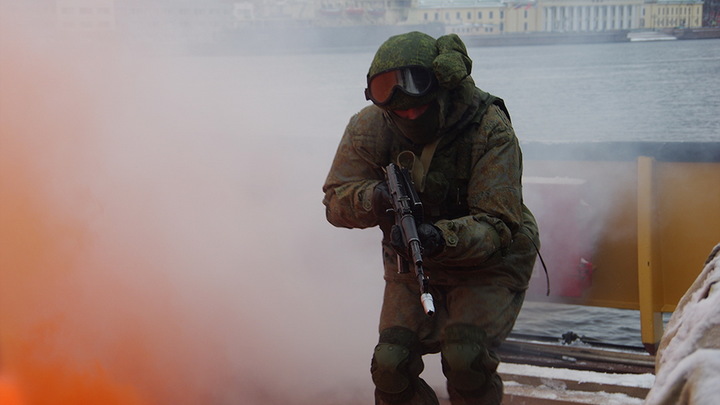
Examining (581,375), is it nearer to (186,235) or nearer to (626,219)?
(626,219)

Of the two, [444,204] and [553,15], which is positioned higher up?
[553,15]

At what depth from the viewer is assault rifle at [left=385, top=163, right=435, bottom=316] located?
119 inches

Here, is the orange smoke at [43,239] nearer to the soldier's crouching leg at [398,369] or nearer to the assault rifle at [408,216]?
the soldier's crouching leg at [398,369]

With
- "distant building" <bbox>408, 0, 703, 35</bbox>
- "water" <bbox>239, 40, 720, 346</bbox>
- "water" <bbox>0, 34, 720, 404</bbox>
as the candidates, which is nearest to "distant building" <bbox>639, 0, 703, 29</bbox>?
"distant building" <bbox>408, 0, 703, 35</bbox>

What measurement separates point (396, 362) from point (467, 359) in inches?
9.8

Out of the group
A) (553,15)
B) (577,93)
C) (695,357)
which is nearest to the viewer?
(695,357)

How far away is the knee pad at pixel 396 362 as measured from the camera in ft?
11.3

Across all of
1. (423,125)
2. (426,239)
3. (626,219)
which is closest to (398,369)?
(426,239)

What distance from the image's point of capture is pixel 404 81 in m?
3.35

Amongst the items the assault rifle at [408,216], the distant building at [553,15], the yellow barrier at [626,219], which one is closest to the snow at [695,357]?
the assault rifle at [408,216]

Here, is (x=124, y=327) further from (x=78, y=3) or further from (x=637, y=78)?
(x=637, y=78)

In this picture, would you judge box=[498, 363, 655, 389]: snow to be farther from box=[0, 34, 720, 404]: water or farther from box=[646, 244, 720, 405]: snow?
box=[646, 244, 720, 405]: snow

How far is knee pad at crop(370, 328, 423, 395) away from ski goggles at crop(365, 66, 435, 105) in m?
0.84

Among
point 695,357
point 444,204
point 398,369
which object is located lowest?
point 398,369
